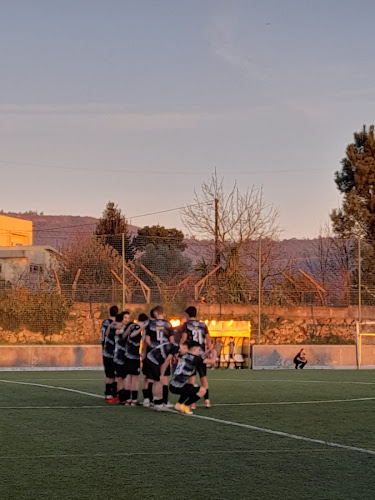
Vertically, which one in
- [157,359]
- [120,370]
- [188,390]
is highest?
[157,359]

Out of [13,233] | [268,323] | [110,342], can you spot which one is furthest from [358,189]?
[13,233]

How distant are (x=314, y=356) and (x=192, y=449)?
76.6ft

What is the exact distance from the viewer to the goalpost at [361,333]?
3294 centimetres

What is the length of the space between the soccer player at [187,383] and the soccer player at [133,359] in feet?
4.95

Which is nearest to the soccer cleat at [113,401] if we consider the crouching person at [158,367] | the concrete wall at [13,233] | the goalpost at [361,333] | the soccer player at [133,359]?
the soccer player at [133,359]

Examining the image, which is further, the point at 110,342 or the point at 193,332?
the point at 110,342

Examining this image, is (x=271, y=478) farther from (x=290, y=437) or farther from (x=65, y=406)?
(x=65, y=406)

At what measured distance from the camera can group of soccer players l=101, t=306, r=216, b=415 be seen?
15242 millimetres

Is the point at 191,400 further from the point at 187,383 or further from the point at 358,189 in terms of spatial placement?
the point at 358,189

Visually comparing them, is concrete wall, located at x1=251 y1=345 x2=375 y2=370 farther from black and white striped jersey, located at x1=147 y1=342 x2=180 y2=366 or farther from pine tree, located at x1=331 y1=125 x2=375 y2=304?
black and white striped jersey, located at x1=147 y1=342 x2=180 y2=366

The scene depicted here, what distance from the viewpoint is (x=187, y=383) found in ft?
49.5

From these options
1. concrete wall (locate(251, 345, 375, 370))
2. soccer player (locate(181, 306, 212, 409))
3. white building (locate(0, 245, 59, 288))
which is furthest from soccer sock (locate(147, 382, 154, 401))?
white building (locate(0, 245, 59, 288))

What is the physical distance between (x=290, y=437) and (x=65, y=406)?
5.84m

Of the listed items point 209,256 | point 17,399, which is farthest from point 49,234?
point 17,399
